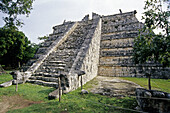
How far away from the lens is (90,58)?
24.7 ft

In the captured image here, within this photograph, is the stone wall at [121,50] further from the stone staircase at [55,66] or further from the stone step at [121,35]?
the stone staircase at [55,66]

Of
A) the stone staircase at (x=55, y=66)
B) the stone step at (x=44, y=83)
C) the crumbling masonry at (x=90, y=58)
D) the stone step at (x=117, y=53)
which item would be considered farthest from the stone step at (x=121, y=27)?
the stone step at (x=44, y=83)

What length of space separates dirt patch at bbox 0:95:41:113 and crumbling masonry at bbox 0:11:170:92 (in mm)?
1621

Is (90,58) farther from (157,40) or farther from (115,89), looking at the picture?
(157,40)

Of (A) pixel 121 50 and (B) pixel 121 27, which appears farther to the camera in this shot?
(B) pixel 121 27

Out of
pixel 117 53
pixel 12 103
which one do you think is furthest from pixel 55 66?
pixel 117 53

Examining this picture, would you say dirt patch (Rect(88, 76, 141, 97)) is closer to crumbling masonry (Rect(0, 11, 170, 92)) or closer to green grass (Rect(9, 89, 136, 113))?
green grass (Rect(9, 89, 136, 113))

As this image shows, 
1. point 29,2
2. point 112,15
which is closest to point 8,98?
point 29,2

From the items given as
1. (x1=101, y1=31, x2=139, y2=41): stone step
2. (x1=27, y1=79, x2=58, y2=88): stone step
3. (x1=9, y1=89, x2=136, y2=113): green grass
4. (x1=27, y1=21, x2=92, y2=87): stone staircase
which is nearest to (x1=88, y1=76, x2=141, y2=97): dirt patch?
(x1=9, y1=89, x2=136, y2=113): green grass

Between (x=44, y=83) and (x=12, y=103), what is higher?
(x=44, y=83)

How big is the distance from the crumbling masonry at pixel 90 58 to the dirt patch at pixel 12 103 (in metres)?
1.62

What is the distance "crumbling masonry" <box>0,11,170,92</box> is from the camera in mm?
6280

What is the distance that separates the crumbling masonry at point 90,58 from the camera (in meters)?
6.28

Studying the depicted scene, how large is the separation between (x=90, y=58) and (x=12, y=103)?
526 centimetres
